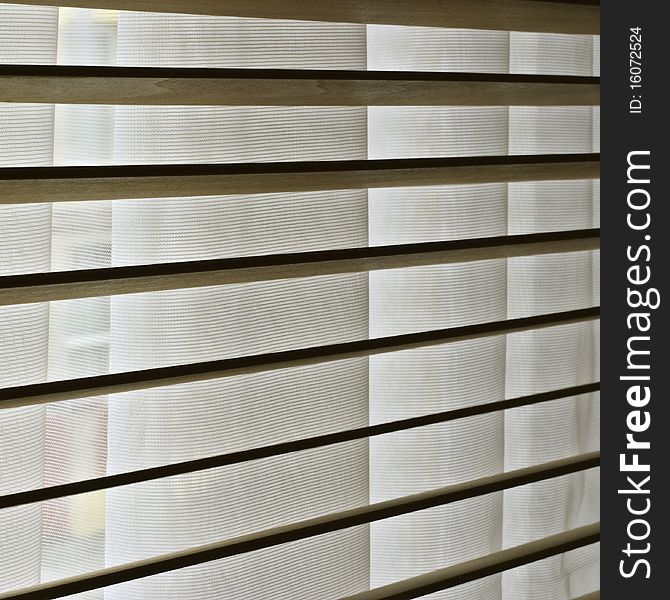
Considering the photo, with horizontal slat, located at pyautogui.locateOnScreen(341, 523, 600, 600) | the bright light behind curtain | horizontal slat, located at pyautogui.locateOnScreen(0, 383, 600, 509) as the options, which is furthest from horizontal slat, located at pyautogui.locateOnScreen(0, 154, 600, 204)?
horizontal slat, located at pyautogui.locateOnScreen(341, 523, 600, 600)

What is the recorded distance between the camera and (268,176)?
36.7 inches

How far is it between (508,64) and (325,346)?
419mm

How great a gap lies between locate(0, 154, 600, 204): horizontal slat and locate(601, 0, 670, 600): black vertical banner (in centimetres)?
6

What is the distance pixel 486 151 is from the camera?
111 cm

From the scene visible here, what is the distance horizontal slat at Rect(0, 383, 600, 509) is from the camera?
833mm

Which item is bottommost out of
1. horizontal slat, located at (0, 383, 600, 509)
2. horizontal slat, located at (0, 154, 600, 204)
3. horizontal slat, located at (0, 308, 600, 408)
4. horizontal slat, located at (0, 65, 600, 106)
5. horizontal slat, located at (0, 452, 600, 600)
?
horizontal slat, located at (0, 452, 600, 600)

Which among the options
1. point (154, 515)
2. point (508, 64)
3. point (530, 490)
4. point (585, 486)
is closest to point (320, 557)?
point (154, 515)

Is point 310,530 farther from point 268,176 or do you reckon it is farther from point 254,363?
point 268,176

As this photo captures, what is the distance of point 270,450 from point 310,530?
0.11m

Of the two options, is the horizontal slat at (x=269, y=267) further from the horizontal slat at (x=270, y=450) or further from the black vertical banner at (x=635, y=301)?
the horizontal slat at (x=270, y=450)

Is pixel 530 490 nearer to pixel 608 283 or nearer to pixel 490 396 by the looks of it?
pixel 490 396

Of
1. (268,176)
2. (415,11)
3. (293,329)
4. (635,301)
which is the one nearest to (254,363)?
(293,329)

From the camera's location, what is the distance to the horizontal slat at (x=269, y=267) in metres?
0.82

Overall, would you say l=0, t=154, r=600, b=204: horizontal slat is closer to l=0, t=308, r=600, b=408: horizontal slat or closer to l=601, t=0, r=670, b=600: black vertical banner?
l=601, t=0, r=670, b=600: black vertical banner
